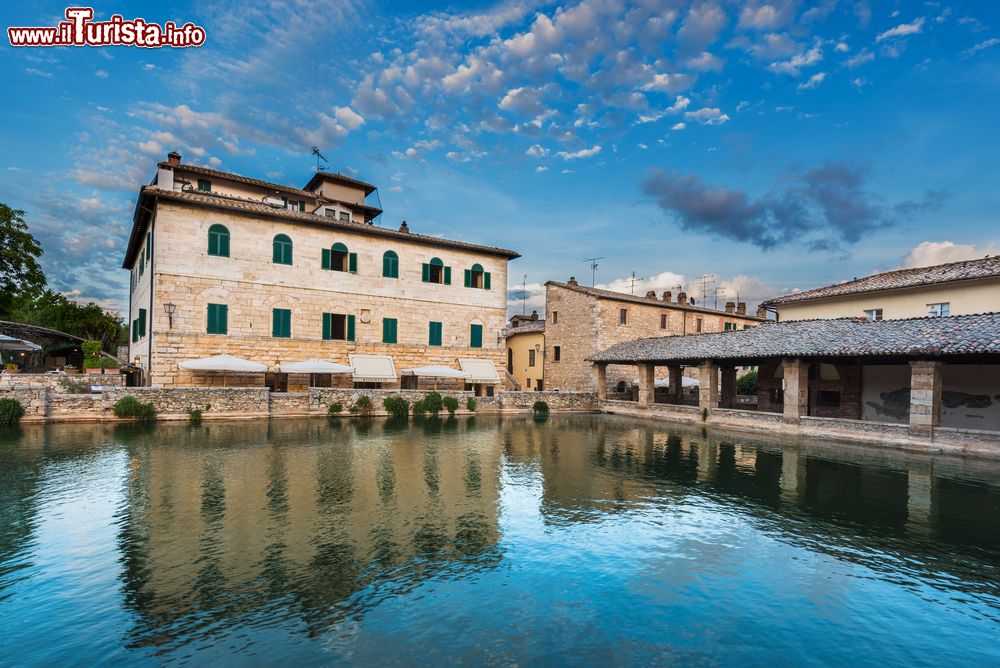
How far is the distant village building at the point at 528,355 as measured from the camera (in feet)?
129

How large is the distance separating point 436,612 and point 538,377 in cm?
3374

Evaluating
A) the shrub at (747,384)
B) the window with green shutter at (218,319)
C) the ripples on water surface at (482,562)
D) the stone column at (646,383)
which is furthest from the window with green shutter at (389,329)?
the shrub at (747,384)

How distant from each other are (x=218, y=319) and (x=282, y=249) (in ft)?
15.0

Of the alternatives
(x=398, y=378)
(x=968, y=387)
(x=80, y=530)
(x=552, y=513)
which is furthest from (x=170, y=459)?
(x=968, y=387)

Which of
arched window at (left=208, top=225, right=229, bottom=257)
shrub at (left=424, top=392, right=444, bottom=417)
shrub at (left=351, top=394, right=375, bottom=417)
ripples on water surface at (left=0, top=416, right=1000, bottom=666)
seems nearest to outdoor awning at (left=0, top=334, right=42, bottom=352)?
arched window at (left=208, top=225, right=229, bottom=257)

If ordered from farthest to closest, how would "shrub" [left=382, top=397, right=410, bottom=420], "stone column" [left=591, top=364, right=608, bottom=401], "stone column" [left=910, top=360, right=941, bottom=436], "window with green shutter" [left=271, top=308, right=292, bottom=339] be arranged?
1. "stone column" [left=591, top=364, right=608, bottom=401]
2. "window with green shutter" [left=271, top=308, right=292, bottom=339]
3. "shrub" [left=382, top=397, right=410, bottom=420]
4. "stone column" [left=910, top=360, right=941, bottom=436]

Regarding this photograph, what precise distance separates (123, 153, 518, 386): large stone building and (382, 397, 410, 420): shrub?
1.43 m

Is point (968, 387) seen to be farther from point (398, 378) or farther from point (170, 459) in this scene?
A: point (170, 459)

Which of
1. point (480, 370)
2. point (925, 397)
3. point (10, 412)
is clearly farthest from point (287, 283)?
point (925, 397)

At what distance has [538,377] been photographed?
39.3m

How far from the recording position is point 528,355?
4059cm

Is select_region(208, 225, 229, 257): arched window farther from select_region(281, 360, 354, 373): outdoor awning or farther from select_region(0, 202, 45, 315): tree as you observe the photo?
select_region(0, 202, 45, 315): tree

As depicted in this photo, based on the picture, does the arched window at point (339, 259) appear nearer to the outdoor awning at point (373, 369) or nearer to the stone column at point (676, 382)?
the outdoor awning at point (373, 369)

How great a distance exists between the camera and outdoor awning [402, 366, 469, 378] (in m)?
26.6
